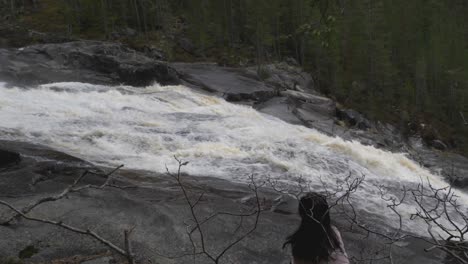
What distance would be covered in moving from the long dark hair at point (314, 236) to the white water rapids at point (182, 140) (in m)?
7.39

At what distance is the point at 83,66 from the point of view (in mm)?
26531

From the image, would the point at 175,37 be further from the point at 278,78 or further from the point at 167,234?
the point at 167,234

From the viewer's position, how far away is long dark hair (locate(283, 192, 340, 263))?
11.2 feet

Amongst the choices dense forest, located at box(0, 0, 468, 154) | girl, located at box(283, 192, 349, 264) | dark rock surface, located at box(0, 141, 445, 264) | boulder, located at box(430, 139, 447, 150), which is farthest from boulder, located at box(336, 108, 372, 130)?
girl, located at box(283, 192, 349, 264)

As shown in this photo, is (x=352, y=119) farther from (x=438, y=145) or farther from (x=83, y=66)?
(x=83, y=66)

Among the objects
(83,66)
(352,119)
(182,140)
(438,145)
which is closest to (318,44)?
(438,145)

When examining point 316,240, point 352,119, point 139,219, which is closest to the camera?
point 316,240

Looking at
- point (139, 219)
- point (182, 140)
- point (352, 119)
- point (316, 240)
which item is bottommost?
point (352, 119)

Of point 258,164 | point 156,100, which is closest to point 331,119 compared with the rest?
point 156,100

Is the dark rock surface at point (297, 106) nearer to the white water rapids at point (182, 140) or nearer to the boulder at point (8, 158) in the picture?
the white water rapids at point (182, 140)

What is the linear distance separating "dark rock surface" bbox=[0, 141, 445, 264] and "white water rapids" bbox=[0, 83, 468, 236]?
1.40 meters

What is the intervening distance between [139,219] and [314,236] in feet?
16.3

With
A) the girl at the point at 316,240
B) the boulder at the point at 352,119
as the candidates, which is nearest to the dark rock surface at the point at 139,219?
the girl at the point at 316,240

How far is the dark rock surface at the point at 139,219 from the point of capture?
659 cm
